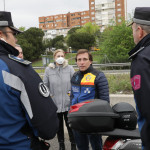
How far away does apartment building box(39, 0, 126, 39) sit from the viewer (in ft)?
294

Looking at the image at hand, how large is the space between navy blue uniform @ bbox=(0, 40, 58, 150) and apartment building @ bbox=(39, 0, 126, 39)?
7675 cm

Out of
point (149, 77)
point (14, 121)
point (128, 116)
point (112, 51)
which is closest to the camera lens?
point (149, 77)

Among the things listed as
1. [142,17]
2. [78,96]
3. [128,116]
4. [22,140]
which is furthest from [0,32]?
[78,96]

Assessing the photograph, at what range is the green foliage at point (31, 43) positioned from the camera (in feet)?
136

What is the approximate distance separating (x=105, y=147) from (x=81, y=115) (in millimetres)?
530

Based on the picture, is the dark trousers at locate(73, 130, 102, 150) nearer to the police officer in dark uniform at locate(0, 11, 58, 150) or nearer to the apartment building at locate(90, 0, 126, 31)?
the police officer in dark uniform at locate(0, 11, 58, 150)

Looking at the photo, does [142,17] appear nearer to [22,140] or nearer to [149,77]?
[149,77]

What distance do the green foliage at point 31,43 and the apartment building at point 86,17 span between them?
3792cm

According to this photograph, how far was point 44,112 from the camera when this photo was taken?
68.6 inches

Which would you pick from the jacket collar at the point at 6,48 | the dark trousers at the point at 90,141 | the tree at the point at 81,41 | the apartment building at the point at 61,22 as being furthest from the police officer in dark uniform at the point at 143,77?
the apartment building at the point at 61,22

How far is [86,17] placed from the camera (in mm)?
110625

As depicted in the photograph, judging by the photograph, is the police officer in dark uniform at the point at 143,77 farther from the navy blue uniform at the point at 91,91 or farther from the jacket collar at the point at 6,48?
the navy blue uniform at the point at 91,91

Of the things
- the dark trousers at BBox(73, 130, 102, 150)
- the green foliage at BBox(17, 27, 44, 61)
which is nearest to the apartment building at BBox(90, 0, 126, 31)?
the green foliage at BBox(17, 27, 44, 61)

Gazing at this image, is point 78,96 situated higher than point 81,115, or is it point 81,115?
point 81,115
